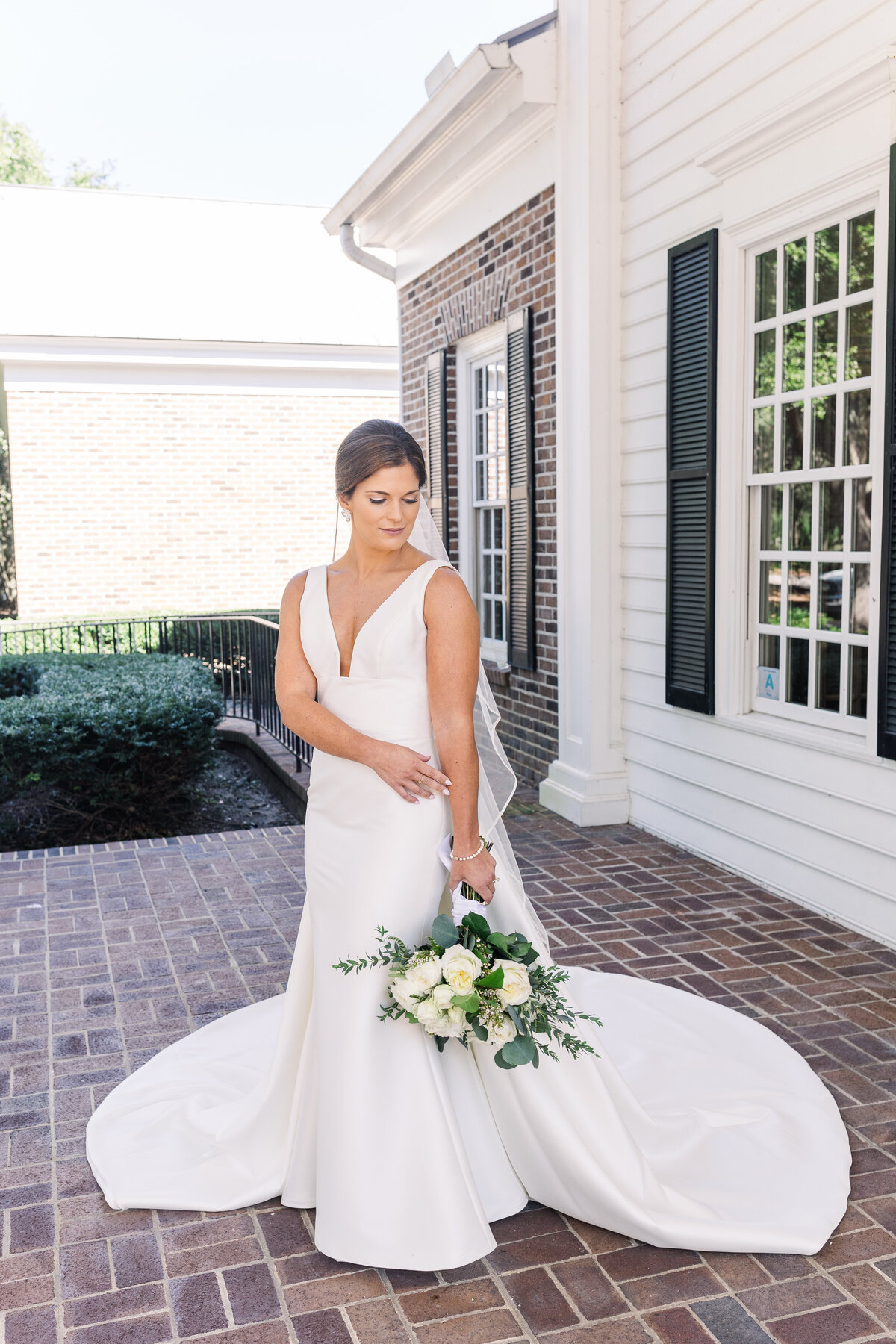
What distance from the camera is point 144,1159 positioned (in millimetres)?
3111

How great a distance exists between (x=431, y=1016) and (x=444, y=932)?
8.3 inches

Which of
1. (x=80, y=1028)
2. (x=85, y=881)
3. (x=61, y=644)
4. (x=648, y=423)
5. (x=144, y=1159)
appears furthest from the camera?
(x=61, y=644)

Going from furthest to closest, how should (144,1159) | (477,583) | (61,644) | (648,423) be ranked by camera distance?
(61,644)
(477,583)
(648,423)
(144,1159)

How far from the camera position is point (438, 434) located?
9438 mm

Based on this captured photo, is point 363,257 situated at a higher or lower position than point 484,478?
higher

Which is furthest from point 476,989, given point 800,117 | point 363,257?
point 363,257

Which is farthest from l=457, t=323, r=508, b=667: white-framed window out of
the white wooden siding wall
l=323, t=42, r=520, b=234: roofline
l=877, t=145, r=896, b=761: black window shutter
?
l=877, t=145, r=896, b=761: black window shutter

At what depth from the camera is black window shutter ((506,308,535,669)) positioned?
7566mm

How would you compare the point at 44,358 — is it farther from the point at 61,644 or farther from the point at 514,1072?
the point at 514,1072

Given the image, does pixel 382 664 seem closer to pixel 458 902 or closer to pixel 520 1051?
pixel 458 902

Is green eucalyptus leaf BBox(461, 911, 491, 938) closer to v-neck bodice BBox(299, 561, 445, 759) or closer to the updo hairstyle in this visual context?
v-neck bodice BBox(299, 561, 445, 759)

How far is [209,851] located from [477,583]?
3633 millimetres

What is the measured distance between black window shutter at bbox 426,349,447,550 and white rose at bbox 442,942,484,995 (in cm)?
686

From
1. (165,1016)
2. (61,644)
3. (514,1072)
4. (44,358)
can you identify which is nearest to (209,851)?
(165,1016)
